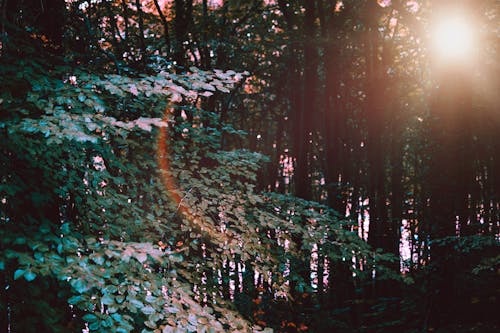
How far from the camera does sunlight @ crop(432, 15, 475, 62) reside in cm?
687

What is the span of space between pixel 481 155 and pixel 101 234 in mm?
20195

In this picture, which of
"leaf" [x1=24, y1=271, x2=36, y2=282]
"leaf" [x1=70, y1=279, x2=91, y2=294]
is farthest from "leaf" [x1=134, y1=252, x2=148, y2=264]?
"leaf" [x1=24, y1=271, x2=36, y2=282]

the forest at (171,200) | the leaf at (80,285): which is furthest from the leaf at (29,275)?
the leaf at (80,285)

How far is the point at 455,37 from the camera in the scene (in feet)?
22.6

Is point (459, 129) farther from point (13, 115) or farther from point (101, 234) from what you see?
point (13, 115)

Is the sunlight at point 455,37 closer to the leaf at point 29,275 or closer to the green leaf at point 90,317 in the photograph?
the green leaf at point 90,317

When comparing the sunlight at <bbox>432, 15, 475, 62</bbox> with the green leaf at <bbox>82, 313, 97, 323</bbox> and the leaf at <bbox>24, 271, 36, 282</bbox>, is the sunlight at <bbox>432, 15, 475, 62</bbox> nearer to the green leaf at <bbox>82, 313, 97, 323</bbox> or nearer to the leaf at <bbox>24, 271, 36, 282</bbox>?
the green leaf at <bbox>82, 313, 97, 323</bbox>

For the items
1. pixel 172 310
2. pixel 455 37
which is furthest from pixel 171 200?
pixel 455 37

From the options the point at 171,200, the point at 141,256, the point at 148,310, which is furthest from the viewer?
the point at 171,200

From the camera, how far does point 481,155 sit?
65.2ft

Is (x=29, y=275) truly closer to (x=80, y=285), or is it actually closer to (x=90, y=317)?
(x=80, y=285)

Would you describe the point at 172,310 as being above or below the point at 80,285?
below

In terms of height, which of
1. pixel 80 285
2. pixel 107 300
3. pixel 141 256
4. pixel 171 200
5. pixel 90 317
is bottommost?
pixel 90 317

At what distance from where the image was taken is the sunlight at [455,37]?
6867 millimetres
